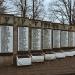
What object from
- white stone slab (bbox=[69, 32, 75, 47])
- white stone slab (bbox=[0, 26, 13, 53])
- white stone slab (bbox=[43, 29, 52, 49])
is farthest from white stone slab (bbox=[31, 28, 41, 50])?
white stone slab (bbox=[69, 32, 75, 47])

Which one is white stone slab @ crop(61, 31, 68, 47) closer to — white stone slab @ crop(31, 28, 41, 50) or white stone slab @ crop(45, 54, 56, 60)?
white stone slab @ crop(45, 54, 56, 60)

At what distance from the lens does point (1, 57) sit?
1232 centimetres

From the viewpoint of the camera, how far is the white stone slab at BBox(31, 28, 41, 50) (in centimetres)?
1449

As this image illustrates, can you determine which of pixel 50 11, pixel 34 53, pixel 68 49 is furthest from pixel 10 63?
pixel 50 11

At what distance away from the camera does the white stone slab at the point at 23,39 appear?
1332 cm

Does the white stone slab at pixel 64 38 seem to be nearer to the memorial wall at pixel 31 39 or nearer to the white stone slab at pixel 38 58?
the memorial wall at pixel 31 39

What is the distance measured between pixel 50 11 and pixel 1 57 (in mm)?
23767

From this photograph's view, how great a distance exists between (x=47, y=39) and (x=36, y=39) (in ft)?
4.77

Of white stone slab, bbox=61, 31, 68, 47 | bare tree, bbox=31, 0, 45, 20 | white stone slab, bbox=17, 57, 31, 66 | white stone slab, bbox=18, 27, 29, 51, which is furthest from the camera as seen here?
bare tree, bbox=31, 0, 45, 20

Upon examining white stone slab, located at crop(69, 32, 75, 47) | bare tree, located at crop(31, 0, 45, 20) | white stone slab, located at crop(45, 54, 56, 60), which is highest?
bare tree, located at crop(31, 0, 45, 20)

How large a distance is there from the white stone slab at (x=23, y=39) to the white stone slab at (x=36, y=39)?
75cm

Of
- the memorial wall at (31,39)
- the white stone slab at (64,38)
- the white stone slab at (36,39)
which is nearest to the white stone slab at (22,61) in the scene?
the memorial wall at (31,39)

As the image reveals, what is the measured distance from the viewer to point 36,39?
1470 cm

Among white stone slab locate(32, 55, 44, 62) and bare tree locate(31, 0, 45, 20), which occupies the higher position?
bare tree locate(31, 0, 45, 20)
